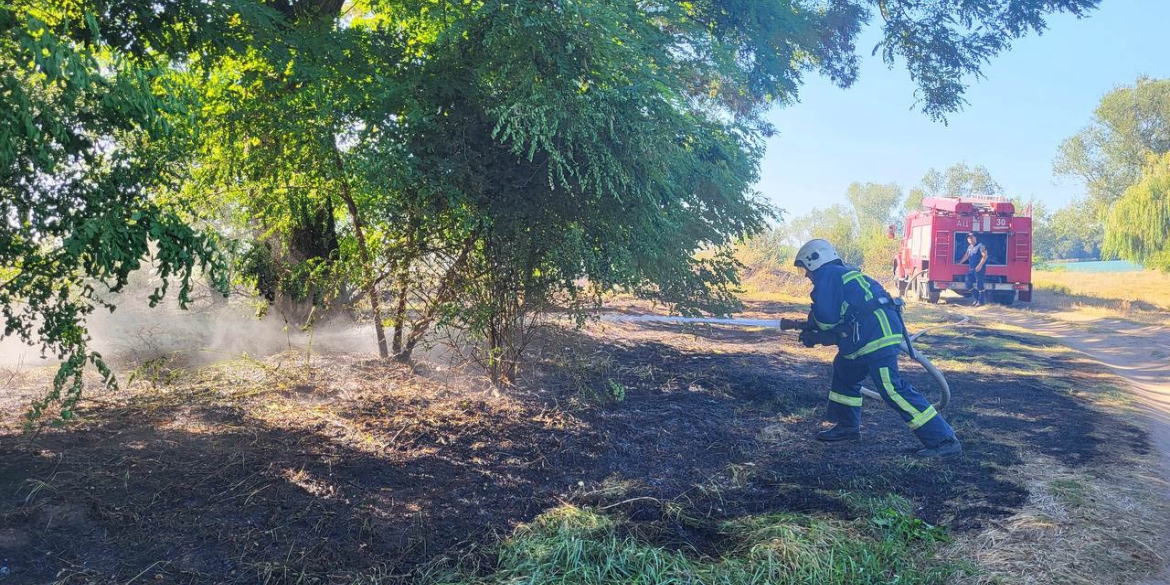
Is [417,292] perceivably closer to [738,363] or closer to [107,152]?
[107,152]

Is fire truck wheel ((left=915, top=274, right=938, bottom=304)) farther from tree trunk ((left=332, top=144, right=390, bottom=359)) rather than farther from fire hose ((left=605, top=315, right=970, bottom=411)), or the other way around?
tree trunk ((left=332, top=144, right=390, bottom=359))

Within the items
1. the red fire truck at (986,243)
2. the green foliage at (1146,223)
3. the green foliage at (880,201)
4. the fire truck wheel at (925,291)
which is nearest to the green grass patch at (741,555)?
the red fire truck at (986,243)

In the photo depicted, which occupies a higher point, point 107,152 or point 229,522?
point 107,152

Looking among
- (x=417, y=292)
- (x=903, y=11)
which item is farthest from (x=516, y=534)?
(x=903, y=11)

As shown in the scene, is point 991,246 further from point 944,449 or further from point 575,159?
point 575,159

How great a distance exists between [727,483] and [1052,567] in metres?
1.94

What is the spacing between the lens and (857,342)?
19.7ft

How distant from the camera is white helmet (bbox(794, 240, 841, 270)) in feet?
20.5

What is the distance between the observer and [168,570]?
3.87 meters

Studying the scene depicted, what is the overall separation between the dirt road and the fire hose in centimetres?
157

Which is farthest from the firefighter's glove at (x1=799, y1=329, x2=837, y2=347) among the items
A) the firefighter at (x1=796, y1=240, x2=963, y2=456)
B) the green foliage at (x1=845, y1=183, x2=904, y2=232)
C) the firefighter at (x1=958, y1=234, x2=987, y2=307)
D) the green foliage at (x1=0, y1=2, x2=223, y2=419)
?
the green foliage at (x1=845, y1=183, x2=904, y2=232)

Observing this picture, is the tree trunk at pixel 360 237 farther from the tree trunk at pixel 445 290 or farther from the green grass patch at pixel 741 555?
the green grass patch at pixel 741 555

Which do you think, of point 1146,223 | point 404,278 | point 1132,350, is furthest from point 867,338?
point 1146,223

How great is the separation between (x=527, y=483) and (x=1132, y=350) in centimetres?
1188
